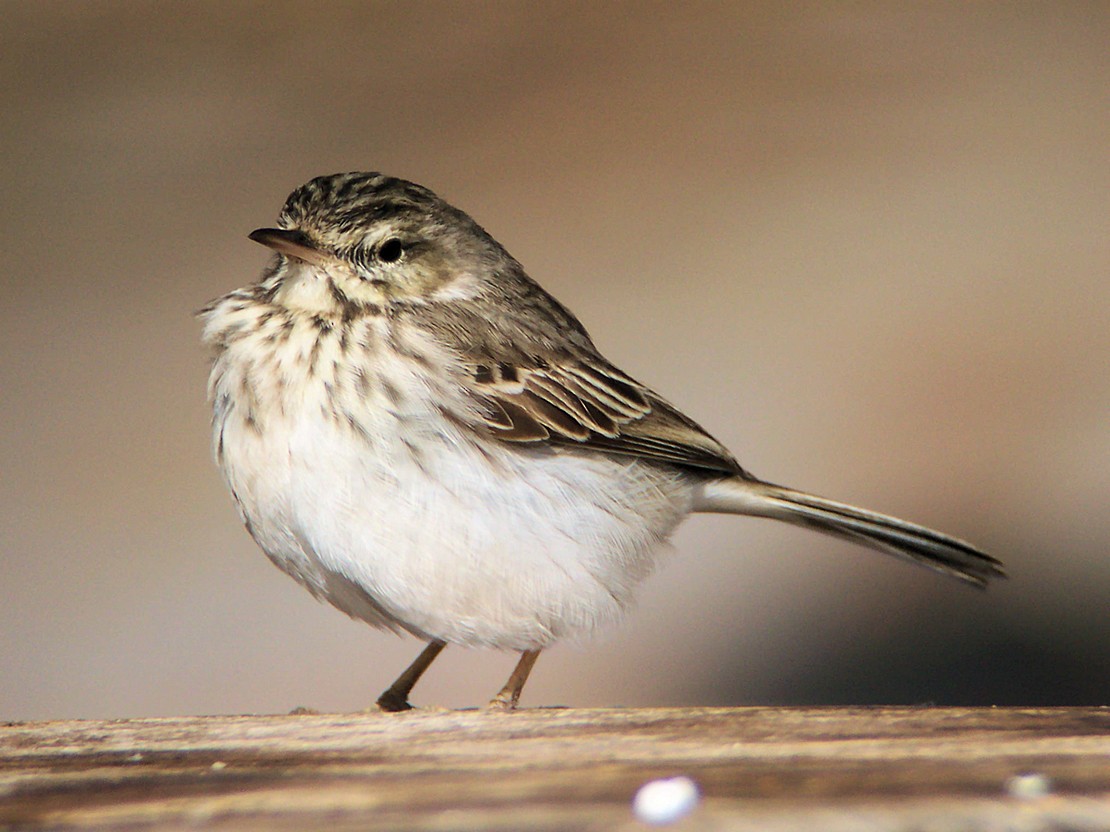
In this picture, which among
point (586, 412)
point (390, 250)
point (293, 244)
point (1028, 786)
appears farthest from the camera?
point (586, 412)

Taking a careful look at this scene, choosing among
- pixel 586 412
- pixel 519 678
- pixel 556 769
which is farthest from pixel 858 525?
pixel 556 769

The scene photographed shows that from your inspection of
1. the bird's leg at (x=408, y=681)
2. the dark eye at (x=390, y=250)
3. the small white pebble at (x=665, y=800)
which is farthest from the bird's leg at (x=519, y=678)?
the small white pebble at (x=665, y=800)

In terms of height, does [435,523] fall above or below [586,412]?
below

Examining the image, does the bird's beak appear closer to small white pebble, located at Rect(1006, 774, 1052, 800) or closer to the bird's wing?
the bird's wing

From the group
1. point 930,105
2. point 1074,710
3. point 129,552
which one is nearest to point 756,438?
point 930,105

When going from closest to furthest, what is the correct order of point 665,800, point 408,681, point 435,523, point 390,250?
point 665,800 < point 435,523 < point 390,250 < point 408,681

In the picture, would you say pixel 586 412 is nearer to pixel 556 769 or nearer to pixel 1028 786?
pixel 556 769
